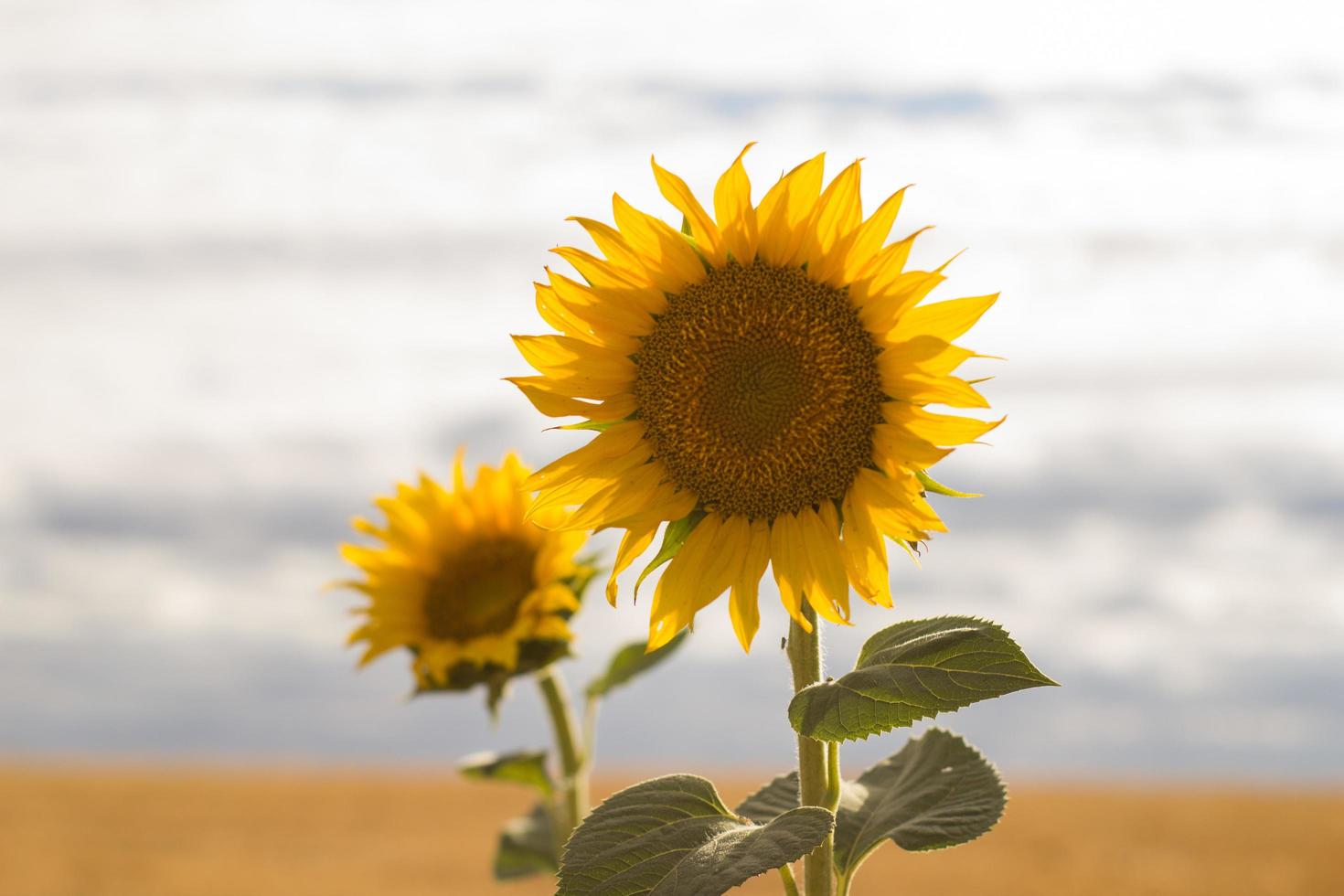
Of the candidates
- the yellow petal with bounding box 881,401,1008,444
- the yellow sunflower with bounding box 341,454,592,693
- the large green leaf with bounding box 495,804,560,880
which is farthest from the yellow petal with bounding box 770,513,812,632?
the large green leaf with bounding box 495,804,560,880

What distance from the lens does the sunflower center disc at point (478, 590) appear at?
4.01m

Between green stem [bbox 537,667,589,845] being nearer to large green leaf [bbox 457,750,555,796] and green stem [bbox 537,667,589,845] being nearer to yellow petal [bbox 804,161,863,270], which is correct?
large green leaf [bbox 457,750,555,796]

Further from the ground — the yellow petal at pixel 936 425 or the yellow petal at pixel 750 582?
the yellow petal at pixel 936 425

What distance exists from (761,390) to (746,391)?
0.11 ft

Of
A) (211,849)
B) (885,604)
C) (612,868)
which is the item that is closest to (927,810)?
(885,604)

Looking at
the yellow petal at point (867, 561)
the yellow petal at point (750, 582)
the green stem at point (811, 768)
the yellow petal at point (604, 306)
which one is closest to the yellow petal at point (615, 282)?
the yellow petal at point (604, 306)

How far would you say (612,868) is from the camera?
2.45m

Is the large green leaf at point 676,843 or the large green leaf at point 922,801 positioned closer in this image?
the large green leaf at point 676,843

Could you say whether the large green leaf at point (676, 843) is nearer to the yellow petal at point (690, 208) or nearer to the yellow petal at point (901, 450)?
the yellow petal at point (901, 450)

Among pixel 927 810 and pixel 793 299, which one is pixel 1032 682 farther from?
pixel 793 299

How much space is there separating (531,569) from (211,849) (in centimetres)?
1111

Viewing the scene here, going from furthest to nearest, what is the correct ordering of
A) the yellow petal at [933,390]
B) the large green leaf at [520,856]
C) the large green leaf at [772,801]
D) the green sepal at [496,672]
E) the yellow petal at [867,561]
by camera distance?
the large green leaf at [520,856] < the green sepal at [496,672] < the large green leaf at [772,801] < the yellow petal at [867,561] < the yellow petal at [933,390]

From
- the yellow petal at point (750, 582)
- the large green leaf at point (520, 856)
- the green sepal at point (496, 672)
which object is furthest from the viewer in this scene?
the large green leaf at point (520, 856)

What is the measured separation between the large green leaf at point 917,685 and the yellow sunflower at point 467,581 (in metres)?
1.68
